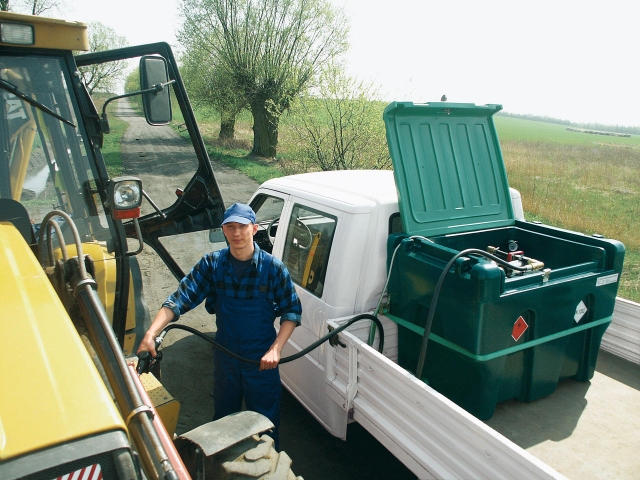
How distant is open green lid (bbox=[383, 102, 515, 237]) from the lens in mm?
3596

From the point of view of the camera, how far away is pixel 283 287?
311 centimetres

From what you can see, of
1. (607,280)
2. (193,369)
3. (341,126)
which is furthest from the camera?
(341,126)

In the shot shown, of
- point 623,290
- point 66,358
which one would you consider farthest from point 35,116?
point 623,290

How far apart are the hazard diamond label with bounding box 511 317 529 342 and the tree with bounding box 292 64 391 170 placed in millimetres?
10900

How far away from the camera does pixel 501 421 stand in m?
3.02

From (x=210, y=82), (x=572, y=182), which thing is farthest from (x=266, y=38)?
(x=572, y=182)

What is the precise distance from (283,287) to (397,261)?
0.82 meters

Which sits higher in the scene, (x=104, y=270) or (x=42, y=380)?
(x=42, y=380)

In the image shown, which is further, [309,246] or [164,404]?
[309,246]

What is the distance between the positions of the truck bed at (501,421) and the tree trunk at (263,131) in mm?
19515

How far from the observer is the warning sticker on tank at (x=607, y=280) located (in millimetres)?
3195

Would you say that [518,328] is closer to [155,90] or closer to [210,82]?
[155,90]

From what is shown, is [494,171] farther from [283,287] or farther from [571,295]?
[283,287]

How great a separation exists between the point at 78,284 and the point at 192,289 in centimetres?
100
